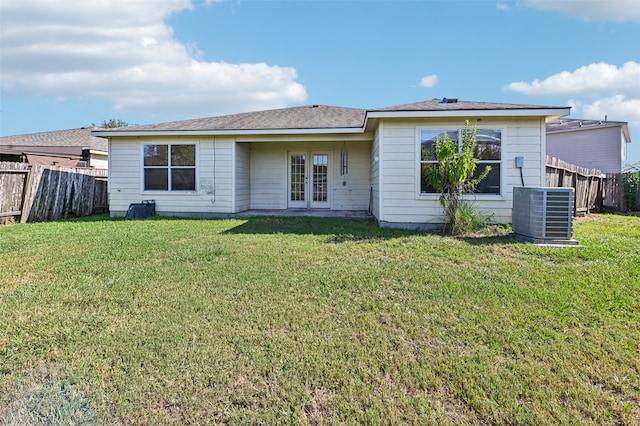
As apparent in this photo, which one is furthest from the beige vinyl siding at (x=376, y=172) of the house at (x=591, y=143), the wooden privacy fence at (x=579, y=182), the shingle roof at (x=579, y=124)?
the shingle roof at (x=579, y=124)

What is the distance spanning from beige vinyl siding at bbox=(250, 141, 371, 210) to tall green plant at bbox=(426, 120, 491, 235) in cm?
447

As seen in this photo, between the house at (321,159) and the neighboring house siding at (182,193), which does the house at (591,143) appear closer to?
the house at (321,159)

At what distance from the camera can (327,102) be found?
15172 millimetres

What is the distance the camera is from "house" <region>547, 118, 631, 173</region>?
18406 millimetres

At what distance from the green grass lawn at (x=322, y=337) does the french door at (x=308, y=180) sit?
6822 mm

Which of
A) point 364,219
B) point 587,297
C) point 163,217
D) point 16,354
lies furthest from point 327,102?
point 16,354

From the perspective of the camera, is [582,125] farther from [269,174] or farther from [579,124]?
[269,174]

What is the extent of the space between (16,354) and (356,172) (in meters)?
10.2

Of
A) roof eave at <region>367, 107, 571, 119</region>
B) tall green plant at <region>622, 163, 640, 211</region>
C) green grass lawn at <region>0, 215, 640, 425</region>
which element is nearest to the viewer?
green grass lawn at <region>0, 215, 640, 425</region>

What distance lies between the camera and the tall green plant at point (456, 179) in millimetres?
6961

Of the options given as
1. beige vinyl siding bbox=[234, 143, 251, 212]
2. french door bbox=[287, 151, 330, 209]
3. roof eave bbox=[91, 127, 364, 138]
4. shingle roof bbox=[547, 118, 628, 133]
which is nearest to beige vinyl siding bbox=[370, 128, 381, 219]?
roof eave bbox=[91, 127, 364, 138]

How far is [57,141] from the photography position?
2002cm

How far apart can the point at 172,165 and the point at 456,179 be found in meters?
8.04

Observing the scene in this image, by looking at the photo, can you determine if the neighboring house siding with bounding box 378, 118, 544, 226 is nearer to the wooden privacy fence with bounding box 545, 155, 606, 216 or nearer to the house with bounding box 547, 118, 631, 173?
the wooden privacy fence with bounding box 545, 155, 606, 216
